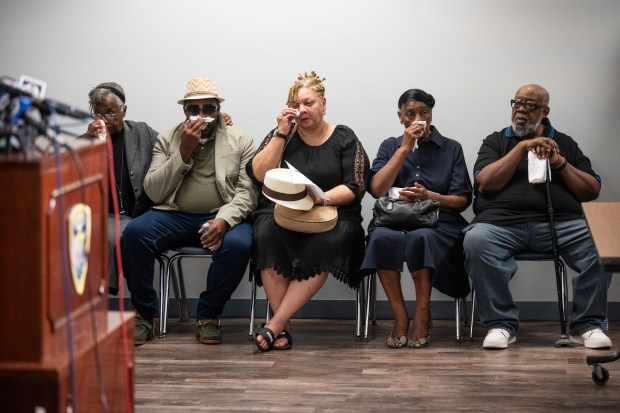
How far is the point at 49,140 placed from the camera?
84.7 inches

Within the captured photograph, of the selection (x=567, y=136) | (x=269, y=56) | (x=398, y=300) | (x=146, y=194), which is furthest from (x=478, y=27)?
(x=146, y=194)

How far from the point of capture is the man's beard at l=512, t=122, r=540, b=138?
5.10 meters

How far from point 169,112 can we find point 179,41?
426mm

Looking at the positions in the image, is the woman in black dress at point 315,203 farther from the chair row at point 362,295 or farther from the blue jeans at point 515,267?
the blue jeans at point 515,267

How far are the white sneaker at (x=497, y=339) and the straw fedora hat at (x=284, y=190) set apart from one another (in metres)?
1.09

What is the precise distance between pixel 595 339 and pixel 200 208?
7.06 feet

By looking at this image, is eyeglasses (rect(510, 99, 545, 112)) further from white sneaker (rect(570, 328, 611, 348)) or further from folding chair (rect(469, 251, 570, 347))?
white sneaker (rect(570, 328, 611, 348))

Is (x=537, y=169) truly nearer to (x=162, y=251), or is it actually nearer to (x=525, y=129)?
(x=525, y=129)

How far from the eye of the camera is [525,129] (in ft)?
16.8

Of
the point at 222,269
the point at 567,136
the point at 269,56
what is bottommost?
the point at 222,269

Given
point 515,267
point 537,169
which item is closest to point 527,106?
point 537,169

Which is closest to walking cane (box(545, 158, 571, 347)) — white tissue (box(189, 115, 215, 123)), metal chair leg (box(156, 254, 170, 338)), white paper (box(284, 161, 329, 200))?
white paper (box(284, 161, 329, 200))

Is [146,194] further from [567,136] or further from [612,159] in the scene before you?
[612,159]

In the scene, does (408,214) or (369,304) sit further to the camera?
(369,304)
